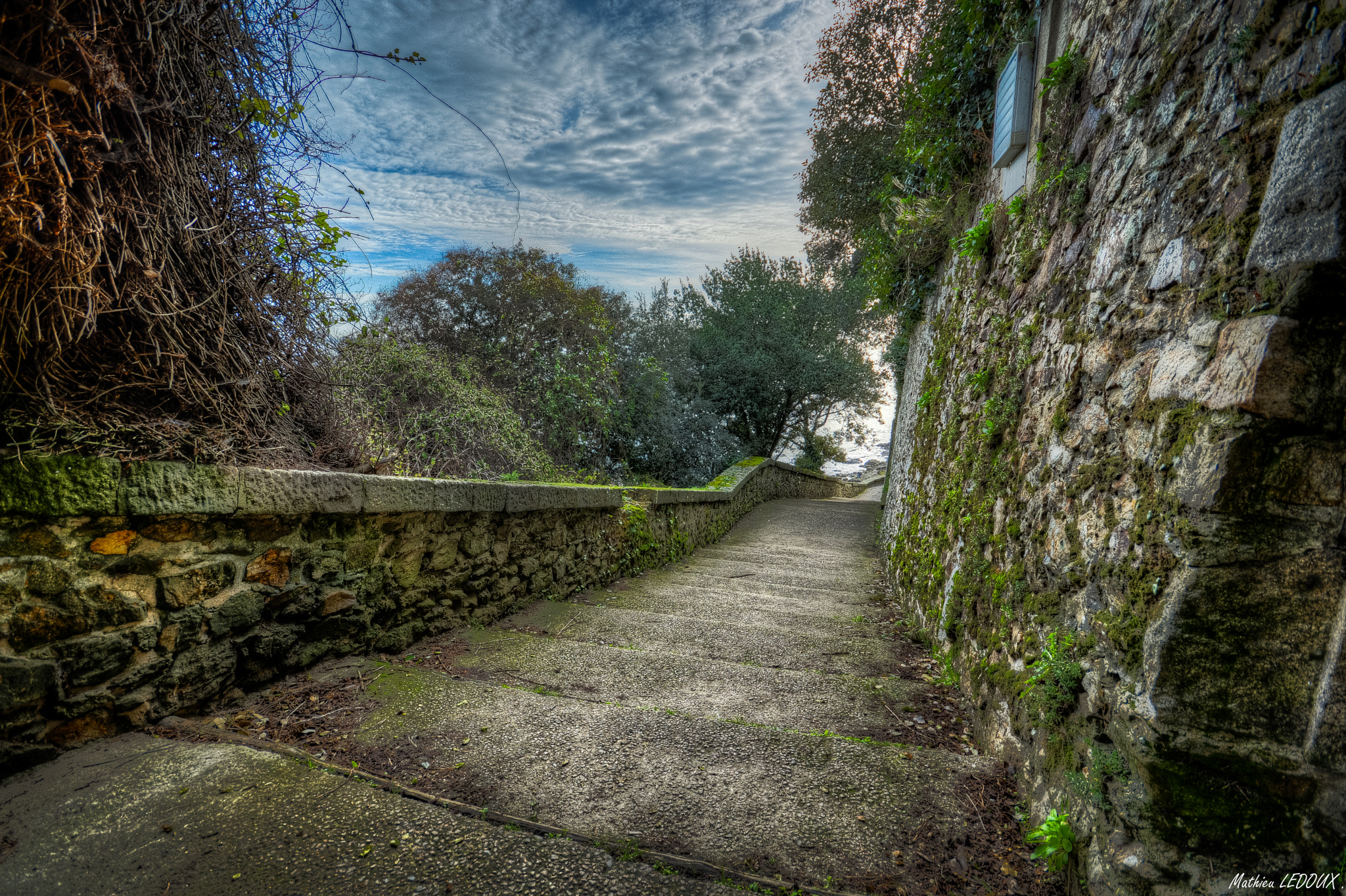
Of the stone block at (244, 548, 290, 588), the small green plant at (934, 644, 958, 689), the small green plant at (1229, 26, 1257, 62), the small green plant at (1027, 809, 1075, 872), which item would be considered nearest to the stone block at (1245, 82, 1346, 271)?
the small green plant at (1229, 26, 1257, 62)

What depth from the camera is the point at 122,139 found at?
5.86ft

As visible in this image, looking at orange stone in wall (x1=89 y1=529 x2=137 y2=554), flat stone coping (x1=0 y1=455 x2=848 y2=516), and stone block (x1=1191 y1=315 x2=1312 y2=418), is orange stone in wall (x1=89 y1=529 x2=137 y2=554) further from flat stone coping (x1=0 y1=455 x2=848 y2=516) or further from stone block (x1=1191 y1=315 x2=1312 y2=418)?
stone block (x1=1191 y1=315 x2=1312 y2=418)

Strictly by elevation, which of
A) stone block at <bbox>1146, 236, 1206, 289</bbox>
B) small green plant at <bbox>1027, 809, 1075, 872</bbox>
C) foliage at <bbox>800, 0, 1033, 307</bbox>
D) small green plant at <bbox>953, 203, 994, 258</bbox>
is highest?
foliage at <bbox>800, 0, 1033, 307</bbox>

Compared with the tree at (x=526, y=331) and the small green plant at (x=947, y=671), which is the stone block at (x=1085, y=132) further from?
the tree at (x=526, y=331)

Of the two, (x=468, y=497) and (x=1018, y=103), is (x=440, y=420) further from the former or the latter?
(x=1018, y=103)

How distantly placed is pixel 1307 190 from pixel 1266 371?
1.17 feet

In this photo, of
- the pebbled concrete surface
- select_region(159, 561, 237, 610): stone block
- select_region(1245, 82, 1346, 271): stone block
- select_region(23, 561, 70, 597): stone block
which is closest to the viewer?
select_region(1245, 82, 1346, 271): stone block

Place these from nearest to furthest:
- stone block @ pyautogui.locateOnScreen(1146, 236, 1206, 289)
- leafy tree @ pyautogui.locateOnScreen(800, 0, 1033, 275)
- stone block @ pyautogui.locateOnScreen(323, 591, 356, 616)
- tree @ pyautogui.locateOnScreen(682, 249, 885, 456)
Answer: stone block @ pyautogui.locateOnScreen(1146, 236, 1206, 289), stone block @ pyautogui.locateOnScreen(323, 591, 356, 616), leafy tree @ pyautogui.locateOnScreen(800, 0, 1033, 275), tree @ pyautogui.locateOnScreen(682, 249, 885, 456)

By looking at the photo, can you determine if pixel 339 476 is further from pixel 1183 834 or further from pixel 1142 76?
pixel 1142 76

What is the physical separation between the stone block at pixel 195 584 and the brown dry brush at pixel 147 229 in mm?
357

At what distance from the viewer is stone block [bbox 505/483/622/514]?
3326mm

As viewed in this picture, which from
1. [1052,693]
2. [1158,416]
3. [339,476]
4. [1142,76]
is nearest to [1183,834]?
[1052,693]

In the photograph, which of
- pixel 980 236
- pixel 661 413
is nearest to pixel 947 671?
pixel 980 236

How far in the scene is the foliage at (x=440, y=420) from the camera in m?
5.19
